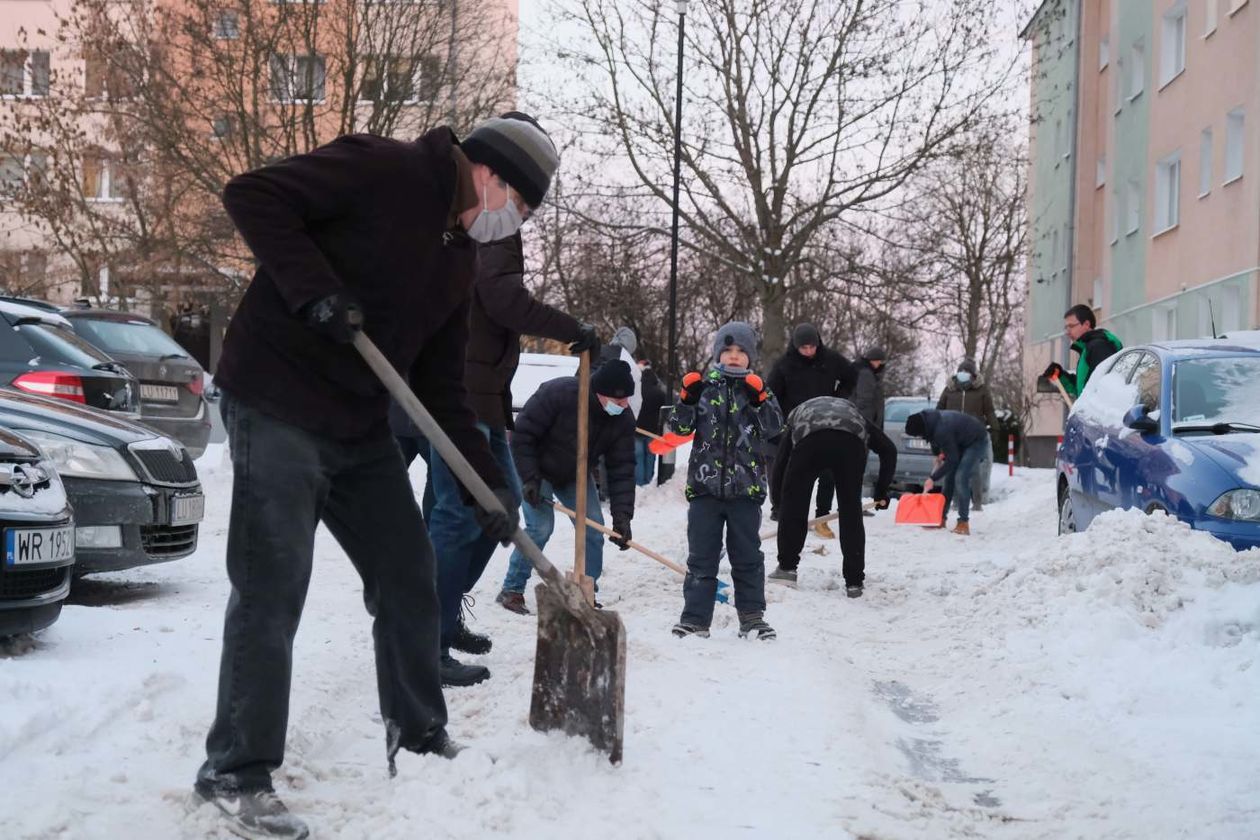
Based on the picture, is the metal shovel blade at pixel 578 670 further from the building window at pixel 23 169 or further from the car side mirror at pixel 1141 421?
the building window at pixel 23 169

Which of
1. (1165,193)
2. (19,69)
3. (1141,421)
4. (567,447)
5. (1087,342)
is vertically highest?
(19,69)

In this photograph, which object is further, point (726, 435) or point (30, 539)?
Result: point (726, 435)

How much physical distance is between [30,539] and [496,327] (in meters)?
1.99

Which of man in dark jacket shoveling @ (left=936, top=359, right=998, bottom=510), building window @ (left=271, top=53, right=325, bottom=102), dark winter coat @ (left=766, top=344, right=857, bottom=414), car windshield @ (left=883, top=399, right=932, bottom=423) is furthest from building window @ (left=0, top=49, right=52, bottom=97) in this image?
dark winter coat @ (left=766, top=344, right=857, bottom=414)

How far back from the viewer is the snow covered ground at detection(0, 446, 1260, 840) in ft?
12.2

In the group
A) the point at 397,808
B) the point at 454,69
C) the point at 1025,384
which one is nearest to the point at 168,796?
the point at 397,808

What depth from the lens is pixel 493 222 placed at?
384 cm

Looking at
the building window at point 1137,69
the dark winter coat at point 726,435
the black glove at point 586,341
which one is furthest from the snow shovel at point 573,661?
the building window at point 1137,69

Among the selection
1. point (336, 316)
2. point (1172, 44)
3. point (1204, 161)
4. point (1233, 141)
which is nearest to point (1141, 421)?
point (336, 316)

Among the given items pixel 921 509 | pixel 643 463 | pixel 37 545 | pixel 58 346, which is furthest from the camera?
pixel 643 463

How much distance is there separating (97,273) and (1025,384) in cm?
2278

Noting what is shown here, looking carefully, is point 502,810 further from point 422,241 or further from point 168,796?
point 422,241

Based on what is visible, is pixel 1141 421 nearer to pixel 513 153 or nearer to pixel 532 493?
pixel 532 493

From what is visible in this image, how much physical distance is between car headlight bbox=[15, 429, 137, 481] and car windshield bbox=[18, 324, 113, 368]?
2.43m
